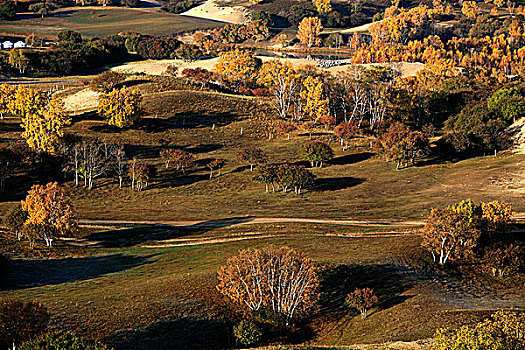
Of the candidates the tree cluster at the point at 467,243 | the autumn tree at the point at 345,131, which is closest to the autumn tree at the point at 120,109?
the autumn tree at the point at 345,131

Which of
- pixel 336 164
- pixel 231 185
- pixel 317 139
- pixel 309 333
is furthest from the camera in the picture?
pixel 317 139

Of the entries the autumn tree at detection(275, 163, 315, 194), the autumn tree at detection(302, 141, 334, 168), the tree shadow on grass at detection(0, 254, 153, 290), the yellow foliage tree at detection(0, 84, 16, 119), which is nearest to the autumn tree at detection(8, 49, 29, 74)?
the yellow foliage tree at detection(0, 84, 16, 119)

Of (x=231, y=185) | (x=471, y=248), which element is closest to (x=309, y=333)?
(x=471, y=248)

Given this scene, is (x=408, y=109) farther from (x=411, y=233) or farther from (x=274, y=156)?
(x=411, y=233)

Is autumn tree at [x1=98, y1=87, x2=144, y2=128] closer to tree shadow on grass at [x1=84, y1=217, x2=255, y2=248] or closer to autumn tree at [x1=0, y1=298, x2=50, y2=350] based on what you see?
tree shadow on grass at [x1=84, y1=217, x2=255, y2=248]

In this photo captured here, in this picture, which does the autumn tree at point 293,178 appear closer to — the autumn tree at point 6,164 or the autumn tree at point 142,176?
the autumn tree at point 142,176

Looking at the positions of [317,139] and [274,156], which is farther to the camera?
[317,139]
